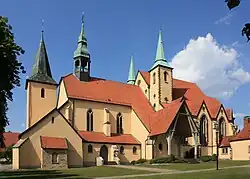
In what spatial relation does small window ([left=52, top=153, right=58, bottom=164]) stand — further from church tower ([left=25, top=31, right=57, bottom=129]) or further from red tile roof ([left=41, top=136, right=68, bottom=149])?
church tower ([left=25, top=31, right=57, bottom=129])

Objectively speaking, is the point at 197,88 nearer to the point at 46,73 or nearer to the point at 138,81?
the point at 138,81

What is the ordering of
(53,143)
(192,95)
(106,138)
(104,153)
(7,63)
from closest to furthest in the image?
(7,63), (53,143), (104,153), (106,138), (192,95)

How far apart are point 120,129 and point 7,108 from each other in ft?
95.8

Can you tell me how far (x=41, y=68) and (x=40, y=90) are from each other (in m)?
3.39

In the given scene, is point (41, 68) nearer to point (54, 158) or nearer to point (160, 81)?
point (54, 158)

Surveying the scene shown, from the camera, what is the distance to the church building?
39719 mm

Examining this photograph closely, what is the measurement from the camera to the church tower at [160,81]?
175 ft

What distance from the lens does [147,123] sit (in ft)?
159

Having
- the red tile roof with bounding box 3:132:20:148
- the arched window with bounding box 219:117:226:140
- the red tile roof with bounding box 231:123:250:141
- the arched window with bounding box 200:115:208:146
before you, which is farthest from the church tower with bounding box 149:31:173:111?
the red tile roof with bounding box 3:132:20:148

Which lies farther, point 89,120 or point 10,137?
point 10,137

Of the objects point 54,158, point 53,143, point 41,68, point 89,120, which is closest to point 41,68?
point 41,68

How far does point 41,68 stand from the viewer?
47469 millimetres

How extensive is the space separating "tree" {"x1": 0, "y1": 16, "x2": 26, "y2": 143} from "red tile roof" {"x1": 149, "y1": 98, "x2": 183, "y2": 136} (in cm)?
2661

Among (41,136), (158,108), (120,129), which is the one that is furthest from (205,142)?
(41,136)
